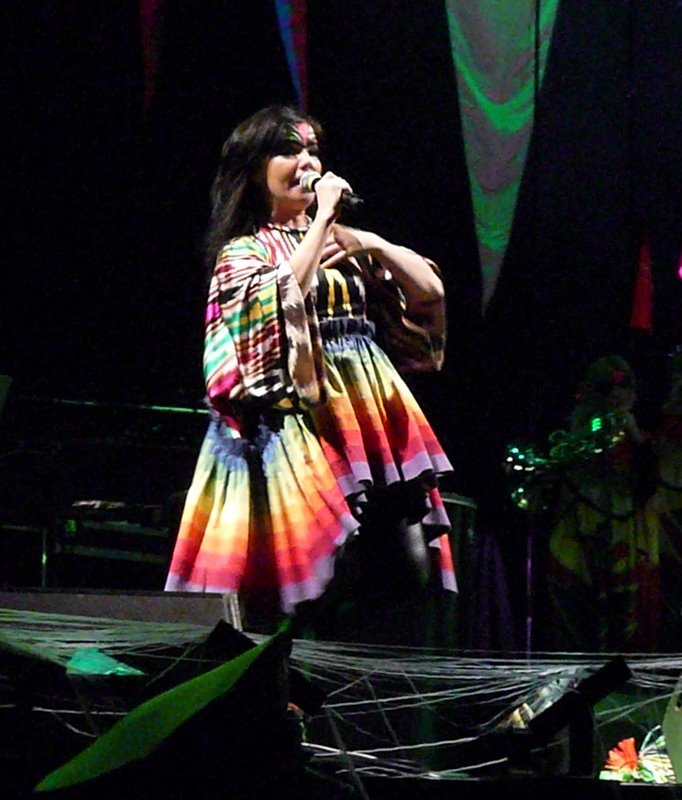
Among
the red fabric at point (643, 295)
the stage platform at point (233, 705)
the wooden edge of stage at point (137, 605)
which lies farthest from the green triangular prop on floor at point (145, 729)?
the red fabric at point (643, 295)

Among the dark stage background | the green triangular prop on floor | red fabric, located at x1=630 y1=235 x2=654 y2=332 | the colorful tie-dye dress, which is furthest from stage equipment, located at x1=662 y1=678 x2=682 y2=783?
red fabric, located at x1=630 y1=235 x2=654 y2=332

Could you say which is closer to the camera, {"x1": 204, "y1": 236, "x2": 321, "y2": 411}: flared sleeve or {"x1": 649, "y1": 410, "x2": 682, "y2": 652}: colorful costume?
{"x1": 204, "y1": 236, "x2": 321, "y2": 411}: flared sleeve

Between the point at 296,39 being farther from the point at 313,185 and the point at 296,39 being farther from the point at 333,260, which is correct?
the point at 333,260

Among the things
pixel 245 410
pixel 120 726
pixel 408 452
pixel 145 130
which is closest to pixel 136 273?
pixel 145 130

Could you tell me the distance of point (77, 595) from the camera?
2078 mm

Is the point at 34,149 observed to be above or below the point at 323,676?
above

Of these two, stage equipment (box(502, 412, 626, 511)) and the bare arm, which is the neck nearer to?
the bare arm

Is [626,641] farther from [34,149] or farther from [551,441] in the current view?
[34,149]

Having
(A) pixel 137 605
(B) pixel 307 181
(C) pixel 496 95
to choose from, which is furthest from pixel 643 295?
(A) pixel 137 605

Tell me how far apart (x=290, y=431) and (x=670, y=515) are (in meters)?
1.14

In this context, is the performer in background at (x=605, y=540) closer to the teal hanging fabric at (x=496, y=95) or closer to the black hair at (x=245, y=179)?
the teal hanging fabric at (x=496, y=95)

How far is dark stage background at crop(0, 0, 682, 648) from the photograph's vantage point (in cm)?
288

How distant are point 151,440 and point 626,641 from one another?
4.06ft

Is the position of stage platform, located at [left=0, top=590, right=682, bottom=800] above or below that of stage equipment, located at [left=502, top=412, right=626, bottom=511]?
below
